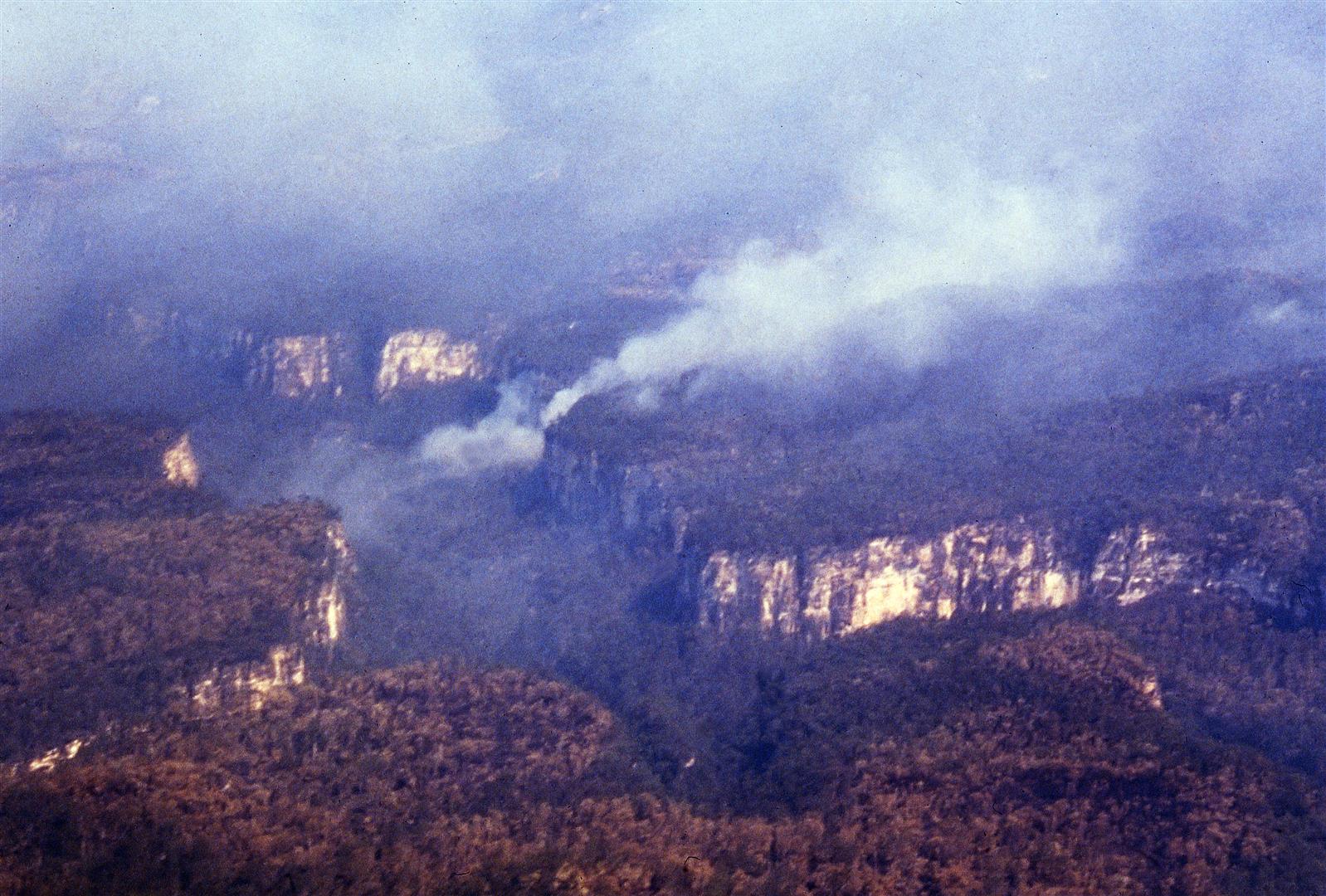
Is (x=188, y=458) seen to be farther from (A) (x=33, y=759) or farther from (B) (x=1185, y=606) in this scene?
(B) (x=1185, y=606)

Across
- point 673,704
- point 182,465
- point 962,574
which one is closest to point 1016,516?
point 962,574

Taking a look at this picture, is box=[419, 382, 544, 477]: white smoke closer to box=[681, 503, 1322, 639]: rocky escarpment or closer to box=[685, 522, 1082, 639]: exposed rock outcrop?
box=[681, 503, 1322, 639]: rocky escarpment

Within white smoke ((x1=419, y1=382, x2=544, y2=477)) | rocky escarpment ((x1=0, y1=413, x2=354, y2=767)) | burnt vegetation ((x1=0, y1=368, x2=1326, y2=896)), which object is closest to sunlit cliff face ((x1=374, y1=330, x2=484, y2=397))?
white smoke ((x1=419, y1=382, x2=544, y2=477))

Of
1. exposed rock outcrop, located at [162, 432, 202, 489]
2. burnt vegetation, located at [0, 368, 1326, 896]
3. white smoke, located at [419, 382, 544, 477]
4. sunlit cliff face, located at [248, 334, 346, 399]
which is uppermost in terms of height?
sunlit cliff face, located at [248, 334, 346, 399]

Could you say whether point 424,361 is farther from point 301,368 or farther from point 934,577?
point 934,577

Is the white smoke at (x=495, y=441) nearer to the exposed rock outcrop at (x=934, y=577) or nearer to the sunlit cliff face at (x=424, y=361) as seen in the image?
the sunlit cliff face at (x=424, y=361)

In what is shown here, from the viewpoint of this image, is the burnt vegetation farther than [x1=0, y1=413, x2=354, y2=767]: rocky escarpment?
No
